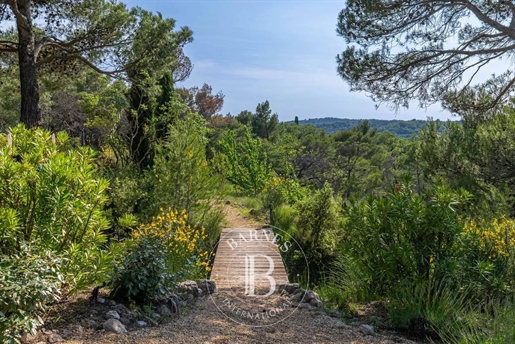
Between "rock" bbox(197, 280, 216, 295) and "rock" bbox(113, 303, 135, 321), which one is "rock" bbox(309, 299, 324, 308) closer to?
"rock" bbox(197, 280, 216, 295)

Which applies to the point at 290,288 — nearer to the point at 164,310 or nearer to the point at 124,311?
the point at 164,310

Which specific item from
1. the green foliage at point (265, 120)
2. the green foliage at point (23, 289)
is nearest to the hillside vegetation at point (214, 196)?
the green foliage at point (23, 289)

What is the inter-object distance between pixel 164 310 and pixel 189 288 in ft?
1.93

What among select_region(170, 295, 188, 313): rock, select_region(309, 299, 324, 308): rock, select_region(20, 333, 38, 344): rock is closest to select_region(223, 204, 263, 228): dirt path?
select_region(309, 299, 324, 308): rock

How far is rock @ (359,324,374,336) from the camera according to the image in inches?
122

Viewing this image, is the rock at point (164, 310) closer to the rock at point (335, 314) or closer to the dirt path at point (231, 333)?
the dirt path at point (231, 333)

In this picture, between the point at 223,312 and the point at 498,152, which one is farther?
the point at 498,152

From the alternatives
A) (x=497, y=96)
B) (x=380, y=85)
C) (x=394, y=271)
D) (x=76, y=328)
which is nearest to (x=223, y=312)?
(x=76, y=328)

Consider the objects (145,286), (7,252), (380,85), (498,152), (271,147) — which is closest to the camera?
(7,252)

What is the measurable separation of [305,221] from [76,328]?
4.42m

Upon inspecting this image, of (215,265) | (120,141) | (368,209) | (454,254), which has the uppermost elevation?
(120,141)

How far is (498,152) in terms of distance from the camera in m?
8.45

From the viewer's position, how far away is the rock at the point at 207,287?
3.93m

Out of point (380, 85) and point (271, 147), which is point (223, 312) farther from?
point (271, 147)
